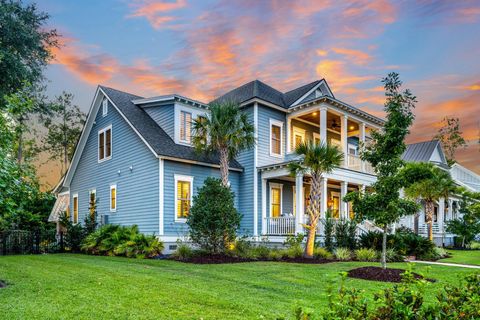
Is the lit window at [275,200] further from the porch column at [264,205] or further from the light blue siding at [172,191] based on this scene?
the light blue siding at [172,191]

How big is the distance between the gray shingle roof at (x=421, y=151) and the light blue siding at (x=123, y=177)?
24294 mm

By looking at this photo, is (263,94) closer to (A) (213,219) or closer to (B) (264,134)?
(B) (264,134)

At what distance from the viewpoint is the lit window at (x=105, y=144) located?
67.5 feet

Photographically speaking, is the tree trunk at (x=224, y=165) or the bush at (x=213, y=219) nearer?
the bush at (x=213, y=219)

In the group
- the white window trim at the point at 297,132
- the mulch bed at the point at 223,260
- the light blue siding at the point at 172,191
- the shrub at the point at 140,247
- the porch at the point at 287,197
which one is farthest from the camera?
the white window trim at the point at 297,132

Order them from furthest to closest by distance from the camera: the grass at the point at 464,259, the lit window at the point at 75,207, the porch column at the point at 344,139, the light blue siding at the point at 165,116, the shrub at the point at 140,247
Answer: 1. the lit window at the point at 75,207
2. the porch column at the point at 344,139
3. the light blue siding at the point at 165,116
4. the grass at the point at 464,259
5. the shrub at the point at 140,247

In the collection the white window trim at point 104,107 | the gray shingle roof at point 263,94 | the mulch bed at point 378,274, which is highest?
the gray shingle roof at point 263,94

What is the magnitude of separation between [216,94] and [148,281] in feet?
56.0

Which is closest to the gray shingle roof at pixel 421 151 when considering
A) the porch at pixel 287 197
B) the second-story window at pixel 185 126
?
the porch at pixel 287 197

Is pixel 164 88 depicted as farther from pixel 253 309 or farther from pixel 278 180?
pixel 253 309

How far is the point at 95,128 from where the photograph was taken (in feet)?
72.5

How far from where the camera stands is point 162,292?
273 inches

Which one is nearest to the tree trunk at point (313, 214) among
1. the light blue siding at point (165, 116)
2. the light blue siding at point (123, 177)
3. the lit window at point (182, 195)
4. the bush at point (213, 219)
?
the bush at point (213, 219)

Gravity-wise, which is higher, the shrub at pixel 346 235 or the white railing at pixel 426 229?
the shrub at pixel 346 235
